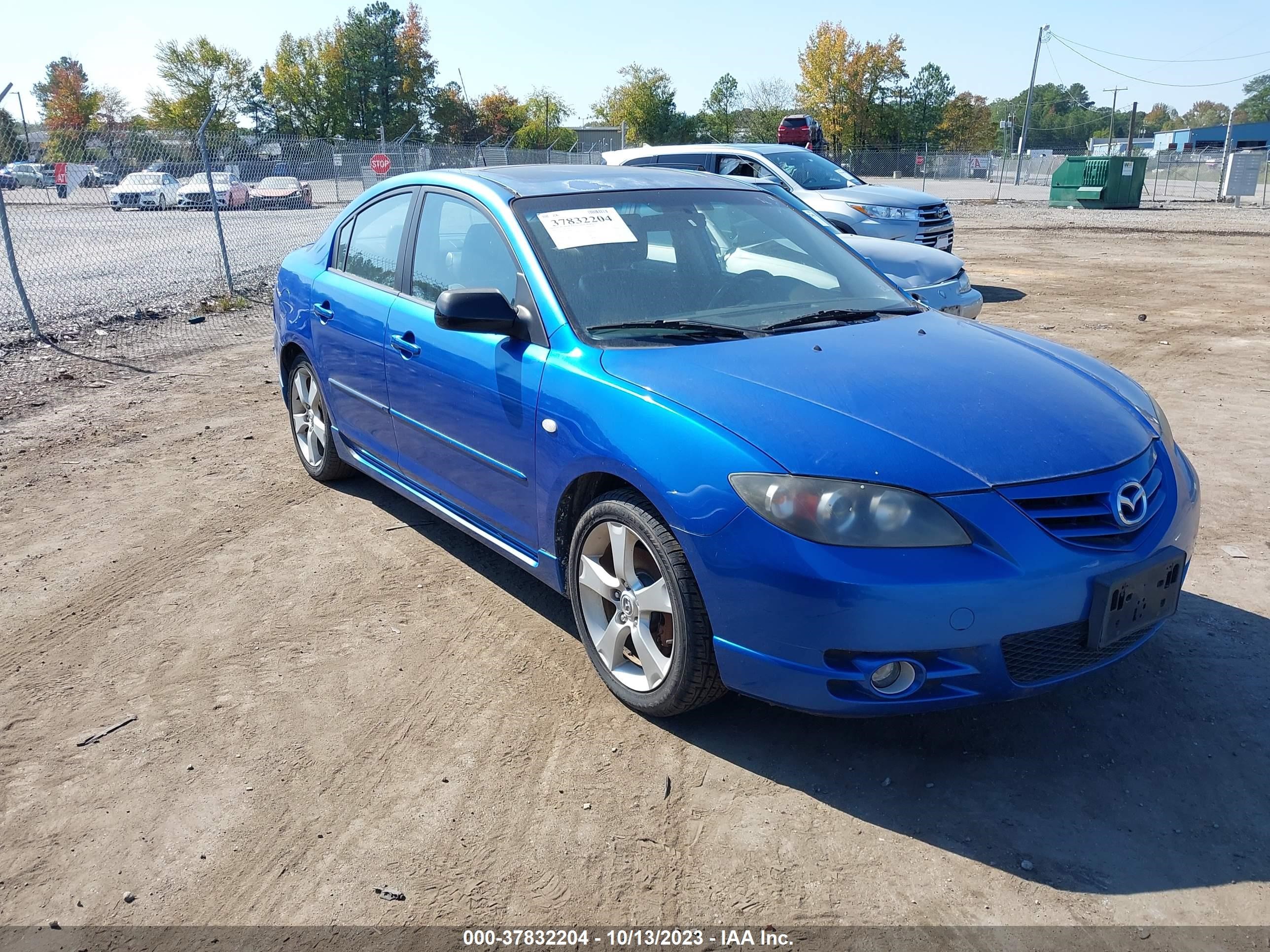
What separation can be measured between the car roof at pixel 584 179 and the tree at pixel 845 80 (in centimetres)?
7207

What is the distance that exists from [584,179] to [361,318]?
1239 mm

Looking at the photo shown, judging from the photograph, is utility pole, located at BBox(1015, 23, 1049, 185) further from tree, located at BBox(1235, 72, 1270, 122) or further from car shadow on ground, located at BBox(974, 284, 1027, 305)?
tree, located at BBox(1235, 72, 1270, 122)

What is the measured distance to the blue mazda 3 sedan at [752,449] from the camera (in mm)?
2678

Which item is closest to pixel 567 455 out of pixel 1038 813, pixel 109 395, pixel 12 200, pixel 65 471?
pixel 1038 813

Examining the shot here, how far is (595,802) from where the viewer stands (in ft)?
9.46

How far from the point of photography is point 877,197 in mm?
12352

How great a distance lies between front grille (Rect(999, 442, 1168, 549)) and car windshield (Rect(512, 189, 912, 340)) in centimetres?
124

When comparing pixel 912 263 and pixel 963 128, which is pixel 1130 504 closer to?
pixel 912 263

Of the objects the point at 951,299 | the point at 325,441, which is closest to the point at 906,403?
the point at 325,441

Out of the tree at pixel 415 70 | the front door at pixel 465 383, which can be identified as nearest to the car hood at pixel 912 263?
the front door at pixel 465 383

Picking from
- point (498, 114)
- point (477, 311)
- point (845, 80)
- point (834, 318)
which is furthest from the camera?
point (498, 114)

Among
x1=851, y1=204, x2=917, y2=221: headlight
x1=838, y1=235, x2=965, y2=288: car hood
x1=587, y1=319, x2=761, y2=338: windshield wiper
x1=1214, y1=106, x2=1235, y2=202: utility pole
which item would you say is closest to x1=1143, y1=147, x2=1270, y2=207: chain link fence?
x1=1214, y1=106, x2=1235, y2=202: utility pole

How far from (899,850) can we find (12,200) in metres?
14.3

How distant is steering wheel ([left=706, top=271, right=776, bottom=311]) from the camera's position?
3797mm
